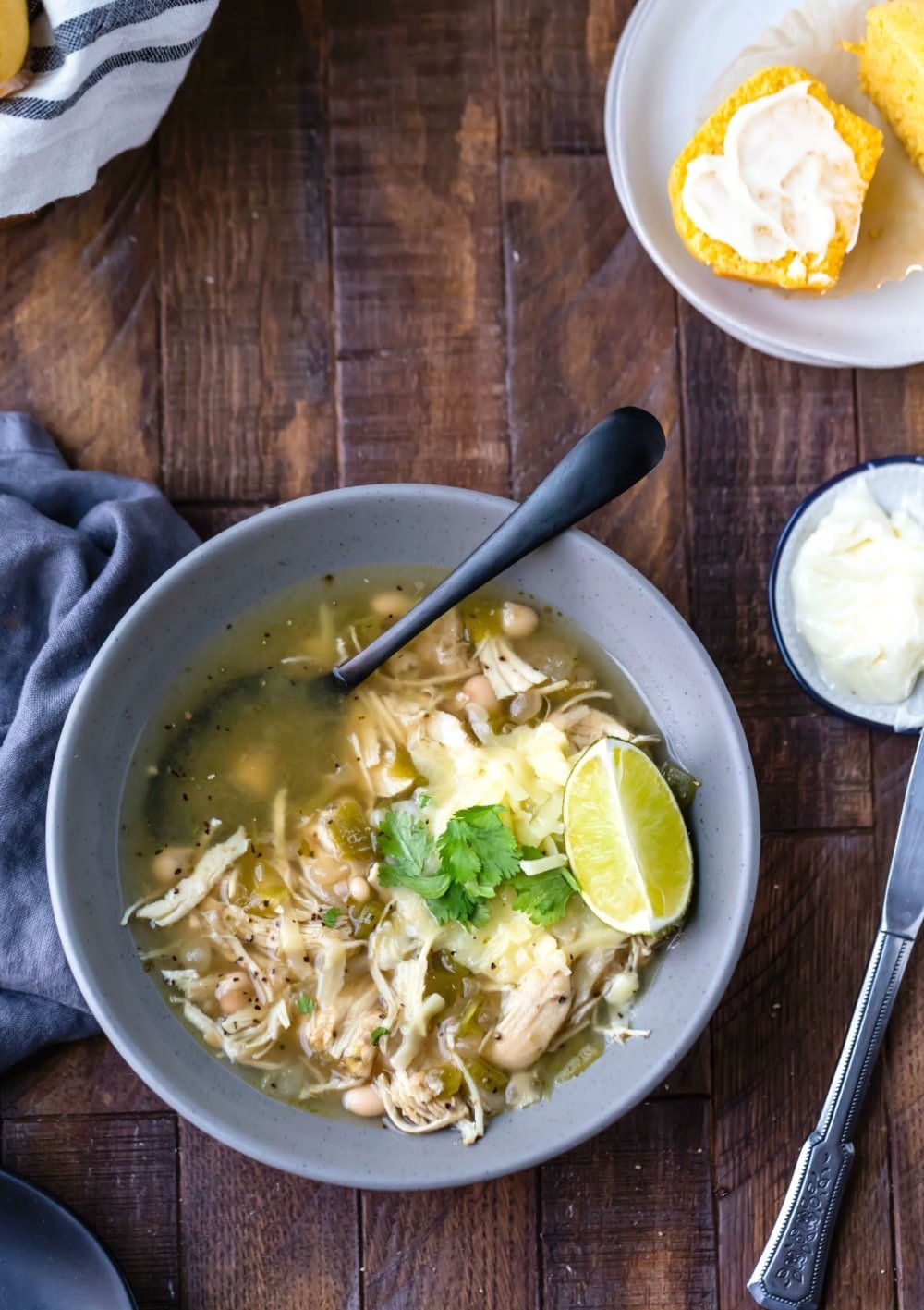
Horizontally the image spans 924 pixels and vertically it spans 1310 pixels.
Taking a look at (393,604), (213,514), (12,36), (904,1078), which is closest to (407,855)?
(393,604)

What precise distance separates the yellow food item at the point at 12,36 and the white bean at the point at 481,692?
1.34m

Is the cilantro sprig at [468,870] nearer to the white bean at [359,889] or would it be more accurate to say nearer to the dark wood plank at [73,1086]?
the white bean at [359,889]

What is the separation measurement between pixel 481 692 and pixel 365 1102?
0.77 meters

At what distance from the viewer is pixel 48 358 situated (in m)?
2.45

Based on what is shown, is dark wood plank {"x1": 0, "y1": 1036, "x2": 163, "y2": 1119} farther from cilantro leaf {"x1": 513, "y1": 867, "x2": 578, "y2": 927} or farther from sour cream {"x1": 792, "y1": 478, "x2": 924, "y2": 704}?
sour cream {"x1": 792, "y1": 478, "x2": 924, "y2": 704}

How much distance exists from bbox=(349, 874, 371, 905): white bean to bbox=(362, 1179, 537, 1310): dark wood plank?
65 cm

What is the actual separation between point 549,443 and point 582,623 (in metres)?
0.40

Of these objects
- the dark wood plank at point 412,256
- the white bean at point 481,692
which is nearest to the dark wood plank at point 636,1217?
the white bean at point 481,692

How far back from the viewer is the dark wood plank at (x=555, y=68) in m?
2.46

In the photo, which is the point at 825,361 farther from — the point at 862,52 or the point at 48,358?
the point at 48,358

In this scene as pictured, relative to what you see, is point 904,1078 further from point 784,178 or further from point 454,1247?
point 784,178

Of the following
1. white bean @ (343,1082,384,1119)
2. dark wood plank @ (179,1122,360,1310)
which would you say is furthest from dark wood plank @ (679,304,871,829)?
dark wood plank @ (179,1122,360,1310)

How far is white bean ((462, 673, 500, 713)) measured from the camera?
2264mm

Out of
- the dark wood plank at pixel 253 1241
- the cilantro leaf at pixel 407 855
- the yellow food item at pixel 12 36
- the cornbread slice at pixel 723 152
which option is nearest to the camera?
the yellow food item at pixel 12 36
